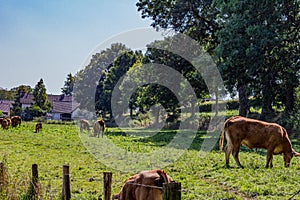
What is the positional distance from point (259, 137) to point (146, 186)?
311 inches

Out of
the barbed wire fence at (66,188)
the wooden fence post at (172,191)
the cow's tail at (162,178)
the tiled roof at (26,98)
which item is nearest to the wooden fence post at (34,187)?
the barbed wire fence at (66,188)

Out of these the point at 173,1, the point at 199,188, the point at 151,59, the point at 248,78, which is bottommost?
the point at 199,188

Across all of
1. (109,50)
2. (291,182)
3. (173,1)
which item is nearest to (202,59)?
(173,1)

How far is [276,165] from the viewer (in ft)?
39.7

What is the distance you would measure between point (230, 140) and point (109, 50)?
223 feet

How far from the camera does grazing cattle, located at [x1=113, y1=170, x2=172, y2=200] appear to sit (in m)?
5.21

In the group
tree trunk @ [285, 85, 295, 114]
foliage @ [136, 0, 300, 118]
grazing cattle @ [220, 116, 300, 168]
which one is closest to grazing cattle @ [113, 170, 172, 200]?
grazing cattle @ [220, 116, 300, 168]

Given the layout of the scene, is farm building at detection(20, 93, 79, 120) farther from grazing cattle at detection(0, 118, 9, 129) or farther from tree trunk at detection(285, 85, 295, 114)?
tree trunk at detection(285, 85, 295, 114)

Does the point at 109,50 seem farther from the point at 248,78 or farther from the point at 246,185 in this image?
the point at 246,185

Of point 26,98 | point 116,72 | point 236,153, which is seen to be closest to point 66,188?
point 236,153

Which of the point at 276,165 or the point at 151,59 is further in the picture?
the point at 151,59

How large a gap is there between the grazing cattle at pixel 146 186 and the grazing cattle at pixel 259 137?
7.01 meters

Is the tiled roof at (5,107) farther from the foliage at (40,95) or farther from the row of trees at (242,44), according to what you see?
the row of trees at (242,44)

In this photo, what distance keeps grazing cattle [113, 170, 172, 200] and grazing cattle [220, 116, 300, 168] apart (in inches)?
276
